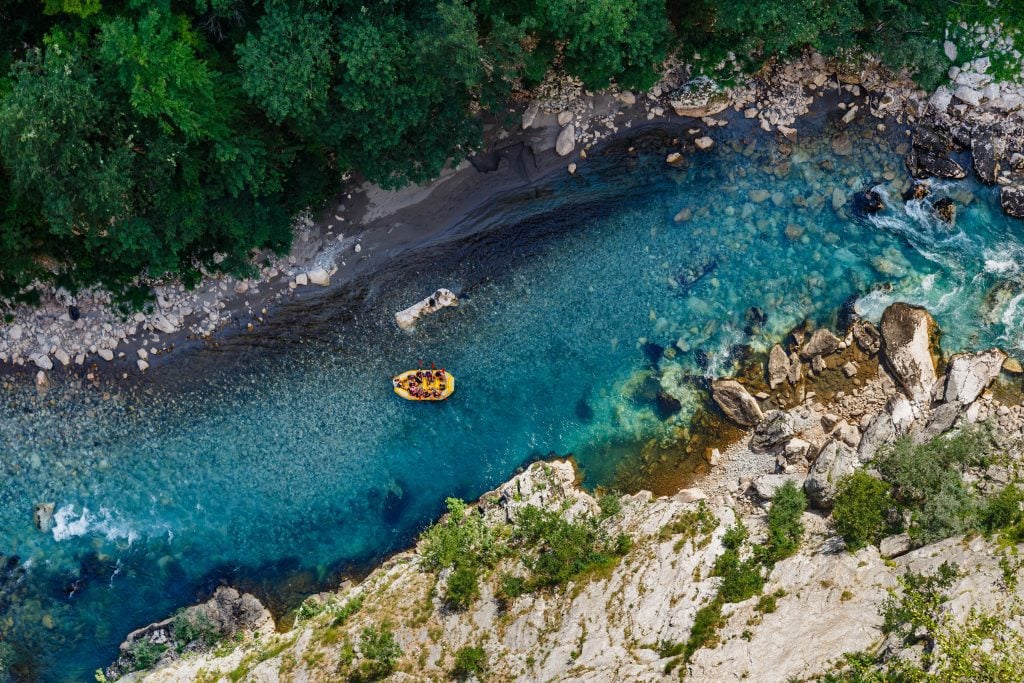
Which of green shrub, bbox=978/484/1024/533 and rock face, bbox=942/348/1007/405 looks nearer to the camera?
green shrub, bbox=978/484/1024/533

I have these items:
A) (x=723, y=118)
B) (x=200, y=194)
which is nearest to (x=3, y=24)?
(x=200, y=194)

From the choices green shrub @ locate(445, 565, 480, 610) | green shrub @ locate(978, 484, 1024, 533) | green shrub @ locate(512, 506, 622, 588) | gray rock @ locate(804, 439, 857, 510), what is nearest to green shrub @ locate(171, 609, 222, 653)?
green shrub @ locate(445, 565, 480, 610)

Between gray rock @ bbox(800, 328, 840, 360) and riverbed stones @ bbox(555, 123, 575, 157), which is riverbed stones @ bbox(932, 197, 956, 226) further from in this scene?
riverbed stones @ bbox(555, 123, 575, 157)

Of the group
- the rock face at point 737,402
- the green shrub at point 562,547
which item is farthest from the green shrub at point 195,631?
the rock face at point 737,402

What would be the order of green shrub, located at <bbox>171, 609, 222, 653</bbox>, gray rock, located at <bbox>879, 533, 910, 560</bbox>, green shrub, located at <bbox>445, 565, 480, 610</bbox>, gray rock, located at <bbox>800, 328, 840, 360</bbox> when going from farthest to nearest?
1. green shrub, located at <bbox>171, 609, 222, 653</bbox>
2. gray rock, located at <bbox>800, 328, 840, 360</bbox>
3. green shrub, located at <bbox>445, 565, 480, 610</bbox>
4. gray rock, located at <bbox>879, 533, 910, 560</bbox>

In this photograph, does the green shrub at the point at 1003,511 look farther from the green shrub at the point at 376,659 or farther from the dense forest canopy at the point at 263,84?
the green shrub at the point at 376,659
